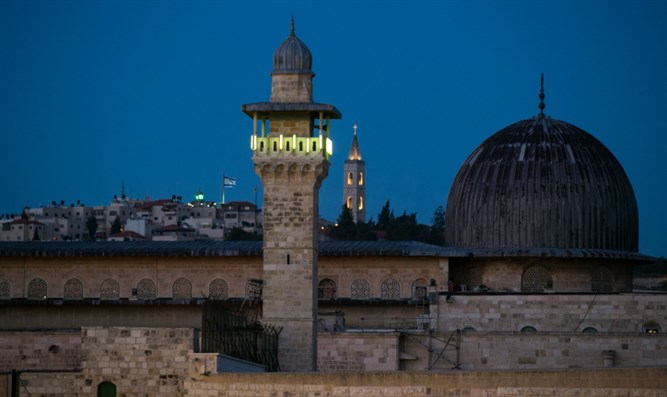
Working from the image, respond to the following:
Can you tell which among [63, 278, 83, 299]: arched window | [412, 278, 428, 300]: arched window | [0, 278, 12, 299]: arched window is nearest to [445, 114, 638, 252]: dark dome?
[412, 278, 428, 300]: arched window

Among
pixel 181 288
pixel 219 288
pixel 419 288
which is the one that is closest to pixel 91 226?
pixel 181 288

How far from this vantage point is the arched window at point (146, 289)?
185ft

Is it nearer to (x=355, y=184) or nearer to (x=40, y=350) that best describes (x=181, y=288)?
(x=40, y=350)

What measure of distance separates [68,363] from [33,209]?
127 metres

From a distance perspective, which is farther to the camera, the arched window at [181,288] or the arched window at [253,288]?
the arched window at [181,288]

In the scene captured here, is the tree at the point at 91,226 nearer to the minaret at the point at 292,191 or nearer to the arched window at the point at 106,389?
the minaret at the point at 292,191

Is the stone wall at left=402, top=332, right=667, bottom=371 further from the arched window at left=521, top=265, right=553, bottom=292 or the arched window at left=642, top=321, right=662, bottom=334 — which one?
the arched window at left=521, top=265, right=553, bottom=292

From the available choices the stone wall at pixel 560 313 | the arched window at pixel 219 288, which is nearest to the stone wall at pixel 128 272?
the arched window at pixel 219 288

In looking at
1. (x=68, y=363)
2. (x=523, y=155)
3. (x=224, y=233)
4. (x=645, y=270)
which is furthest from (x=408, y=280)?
(x=224, y=233)

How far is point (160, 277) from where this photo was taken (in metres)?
56.5

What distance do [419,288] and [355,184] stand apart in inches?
4923

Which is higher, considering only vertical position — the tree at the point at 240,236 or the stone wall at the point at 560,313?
the tree at the point at 240,236

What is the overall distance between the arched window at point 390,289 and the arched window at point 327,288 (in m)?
1.53

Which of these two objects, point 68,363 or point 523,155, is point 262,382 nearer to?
point 68,363
